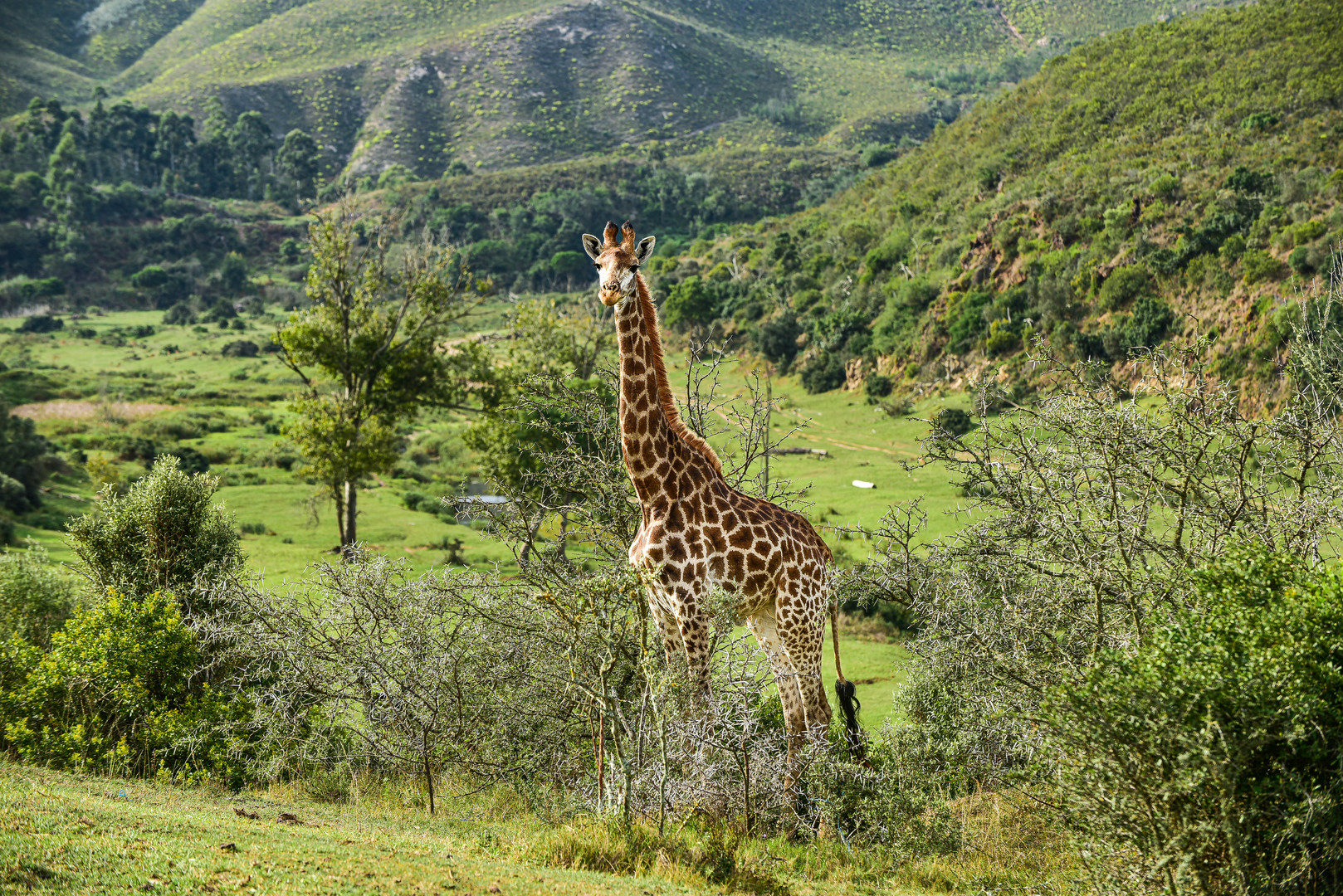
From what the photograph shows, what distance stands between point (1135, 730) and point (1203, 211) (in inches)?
1787

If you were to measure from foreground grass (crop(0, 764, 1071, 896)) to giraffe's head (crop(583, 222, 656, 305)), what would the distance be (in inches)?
162

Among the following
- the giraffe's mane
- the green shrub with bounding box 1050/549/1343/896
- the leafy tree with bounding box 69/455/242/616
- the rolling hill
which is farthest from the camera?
the rolling hill

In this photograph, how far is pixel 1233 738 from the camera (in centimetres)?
509

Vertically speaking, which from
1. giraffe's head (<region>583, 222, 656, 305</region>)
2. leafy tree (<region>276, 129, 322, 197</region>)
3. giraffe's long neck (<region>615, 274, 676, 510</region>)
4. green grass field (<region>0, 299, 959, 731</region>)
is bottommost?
green grass field (<region>0, 299, 959, 731</region>)

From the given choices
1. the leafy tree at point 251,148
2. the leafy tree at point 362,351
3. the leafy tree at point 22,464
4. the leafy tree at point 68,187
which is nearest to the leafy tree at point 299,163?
the leafy tree at point 251,148

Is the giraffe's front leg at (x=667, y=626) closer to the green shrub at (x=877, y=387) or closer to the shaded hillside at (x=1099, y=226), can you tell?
the shaded hillside at (x=1099, y=226)

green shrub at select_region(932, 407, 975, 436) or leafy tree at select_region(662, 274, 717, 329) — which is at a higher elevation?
leafy tree at select_region(662, 274, 717, 329)

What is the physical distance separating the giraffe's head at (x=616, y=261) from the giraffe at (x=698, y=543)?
0.01m

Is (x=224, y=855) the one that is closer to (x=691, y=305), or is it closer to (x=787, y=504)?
(x=787, y=504)

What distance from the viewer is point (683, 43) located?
524 feet

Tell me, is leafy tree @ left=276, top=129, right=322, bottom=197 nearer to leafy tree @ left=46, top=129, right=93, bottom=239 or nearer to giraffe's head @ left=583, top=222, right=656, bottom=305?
leafy tree @ left=46, top=129, right=93, bottom=239

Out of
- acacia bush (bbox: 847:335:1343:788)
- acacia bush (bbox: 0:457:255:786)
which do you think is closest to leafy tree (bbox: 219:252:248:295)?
acacia bush (bbox: 0:457:255:786)

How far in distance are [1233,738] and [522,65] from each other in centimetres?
15786

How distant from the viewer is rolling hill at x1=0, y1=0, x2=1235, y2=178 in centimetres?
13988
